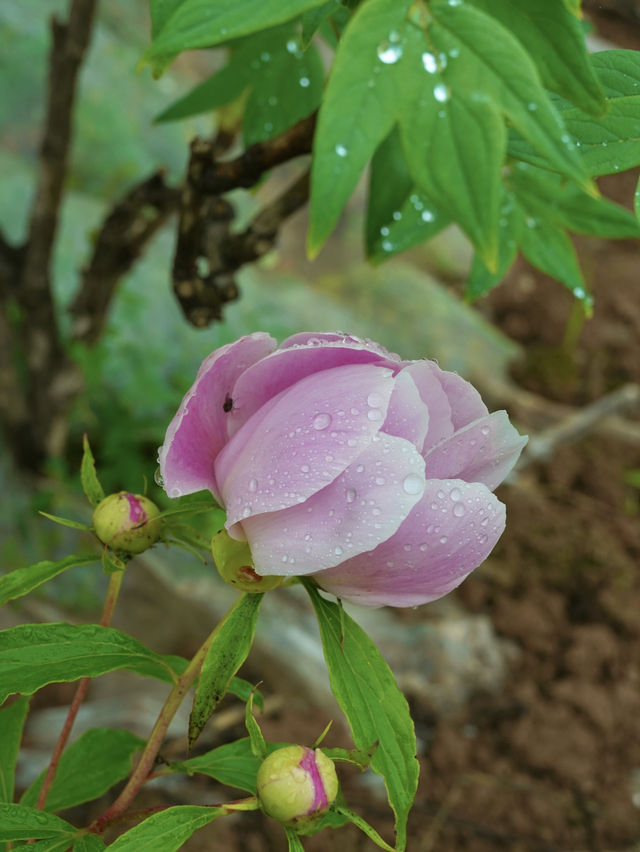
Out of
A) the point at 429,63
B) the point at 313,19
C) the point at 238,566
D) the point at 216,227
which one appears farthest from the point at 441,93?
the point at 216,227

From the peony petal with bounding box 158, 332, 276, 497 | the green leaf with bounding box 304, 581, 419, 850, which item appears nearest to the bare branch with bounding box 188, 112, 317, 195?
the peony petal with bounding box 158, 332, 276, 497

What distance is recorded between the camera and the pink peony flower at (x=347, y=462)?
0.44 meters

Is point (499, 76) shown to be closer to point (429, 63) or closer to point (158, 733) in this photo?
point (429, 63)

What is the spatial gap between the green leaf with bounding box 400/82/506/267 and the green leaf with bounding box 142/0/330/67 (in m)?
0.07

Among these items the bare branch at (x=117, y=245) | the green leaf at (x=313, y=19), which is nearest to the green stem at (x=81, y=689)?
the green leaf at (x=313, y=19)

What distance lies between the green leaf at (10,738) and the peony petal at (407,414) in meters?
0.40

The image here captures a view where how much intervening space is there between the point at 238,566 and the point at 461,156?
0.25 m

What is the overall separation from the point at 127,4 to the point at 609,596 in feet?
8.96

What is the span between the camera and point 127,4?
10.8ft

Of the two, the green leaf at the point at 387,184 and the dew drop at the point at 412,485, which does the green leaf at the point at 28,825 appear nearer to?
the dew drop at the point at 412,485

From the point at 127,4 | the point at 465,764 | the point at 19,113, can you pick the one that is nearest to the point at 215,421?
the point at 465,764

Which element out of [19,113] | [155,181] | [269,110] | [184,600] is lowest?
[184,600]

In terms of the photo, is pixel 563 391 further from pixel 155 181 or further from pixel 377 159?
pixel 377 159

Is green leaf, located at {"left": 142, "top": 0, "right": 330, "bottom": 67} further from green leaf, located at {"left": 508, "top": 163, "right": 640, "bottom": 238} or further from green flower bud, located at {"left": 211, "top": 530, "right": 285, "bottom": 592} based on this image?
green leaf, located at {"left": 508, "top": 163, "right": 640, "bottom": 238}
